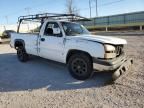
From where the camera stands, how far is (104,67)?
5.73 meters

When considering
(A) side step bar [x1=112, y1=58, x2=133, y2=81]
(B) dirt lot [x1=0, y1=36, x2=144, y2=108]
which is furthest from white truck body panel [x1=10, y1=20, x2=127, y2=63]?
(B) dirt lot [x1=0, y1=36, x2=144, y2=108]

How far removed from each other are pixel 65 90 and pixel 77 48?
4.51ft

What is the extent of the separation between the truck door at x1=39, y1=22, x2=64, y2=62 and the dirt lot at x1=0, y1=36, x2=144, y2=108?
2.15 ft

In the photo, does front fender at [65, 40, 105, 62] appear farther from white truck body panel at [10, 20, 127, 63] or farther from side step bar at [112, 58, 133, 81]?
side step bar at [112, 58, 133, 81]

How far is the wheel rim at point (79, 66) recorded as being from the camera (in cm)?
623

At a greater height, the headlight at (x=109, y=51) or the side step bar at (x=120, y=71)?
the headlight at (x=109, y=51)

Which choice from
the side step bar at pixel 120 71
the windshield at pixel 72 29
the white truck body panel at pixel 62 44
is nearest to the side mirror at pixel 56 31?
the white truck body panel at pixel 62 44

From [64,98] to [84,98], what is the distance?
1.64 feet

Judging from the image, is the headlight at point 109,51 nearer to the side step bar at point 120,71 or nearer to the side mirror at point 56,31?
the side step bar at point 120,71

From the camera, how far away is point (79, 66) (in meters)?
6.35

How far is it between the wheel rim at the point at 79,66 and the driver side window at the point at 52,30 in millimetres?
1151

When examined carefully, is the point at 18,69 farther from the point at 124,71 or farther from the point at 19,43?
the point at 124,71

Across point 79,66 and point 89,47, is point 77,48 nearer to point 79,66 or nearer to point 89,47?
point 89,47

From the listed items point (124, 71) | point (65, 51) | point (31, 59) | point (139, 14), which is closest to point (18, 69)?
point (31, 59)
